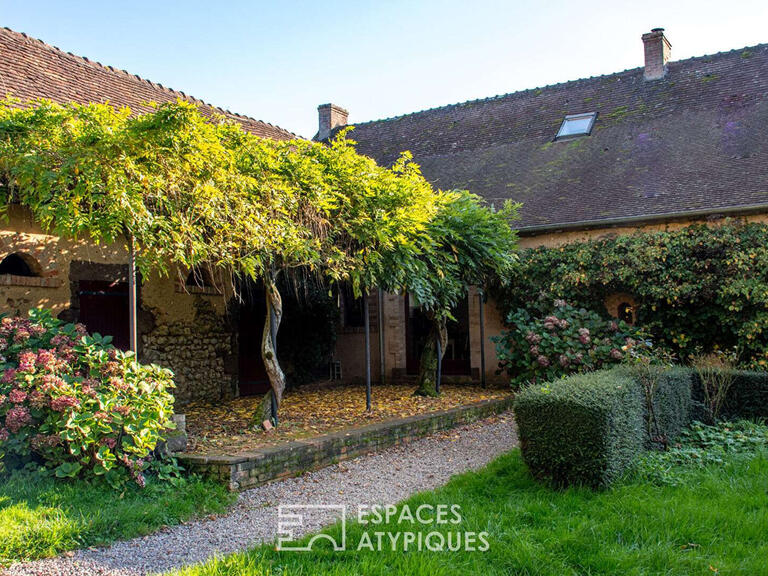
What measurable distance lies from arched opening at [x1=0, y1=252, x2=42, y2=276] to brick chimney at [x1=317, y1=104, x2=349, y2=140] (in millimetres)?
11771

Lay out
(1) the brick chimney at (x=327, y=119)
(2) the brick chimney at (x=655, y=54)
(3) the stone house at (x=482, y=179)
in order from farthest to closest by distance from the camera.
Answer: (1) the brick chimney at (x=327, y=119) < (2) the brick chimney at (x=655, y=54) < (3) the stone house at (x=482, y=179)

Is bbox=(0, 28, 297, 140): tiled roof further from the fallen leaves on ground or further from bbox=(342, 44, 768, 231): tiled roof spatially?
bbox=(342, 44, 768, 231): tiled roof

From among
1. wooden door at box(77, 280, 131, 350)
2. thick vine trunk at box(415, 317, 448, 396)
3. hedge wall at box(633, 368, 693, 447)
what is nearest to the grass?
wooden door at box(77, 280, 131, 350)

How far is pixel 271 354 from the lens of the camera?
301 inches

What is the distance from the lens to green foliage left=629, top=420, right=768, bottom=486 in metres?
5.50

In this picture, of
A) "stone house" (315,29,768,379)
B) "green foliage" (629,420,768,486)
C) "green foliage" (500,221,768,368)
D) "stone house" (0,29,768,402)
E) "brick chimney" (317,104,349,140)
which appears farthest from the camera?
"brick chimney" (317,104,349,140)

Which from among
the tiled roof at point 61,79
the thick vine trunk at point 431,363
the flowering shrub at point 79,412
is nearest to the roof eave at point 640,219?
the thick vine trunk at point 431,363

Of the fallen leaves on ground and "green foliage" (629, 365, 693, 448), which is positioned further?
the fallen leaves on ground

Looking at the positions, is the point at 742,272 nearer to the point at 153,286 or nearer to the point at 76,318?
the point at 153,286

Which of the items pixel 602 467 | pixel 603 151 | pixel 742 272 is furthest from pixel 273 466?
pixel 603 151

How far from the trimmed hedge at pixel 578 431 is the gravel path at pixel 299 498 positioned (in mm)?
1091

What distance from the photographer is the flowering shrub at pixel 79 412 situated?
519 cm
